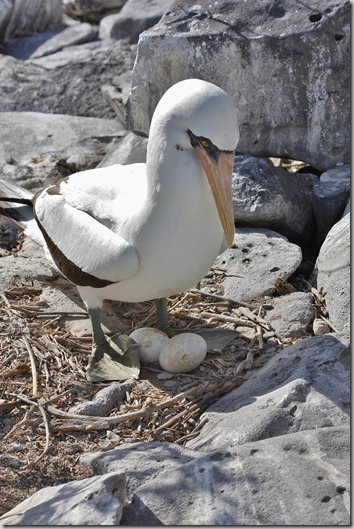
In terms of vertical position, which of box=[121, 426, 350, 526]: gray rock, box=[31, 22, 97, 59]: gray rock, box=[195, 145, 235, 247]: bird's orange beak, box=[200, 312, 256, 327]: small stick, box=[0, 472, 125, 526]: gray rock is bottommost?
box=[200, 312, 256, 327]: small stick

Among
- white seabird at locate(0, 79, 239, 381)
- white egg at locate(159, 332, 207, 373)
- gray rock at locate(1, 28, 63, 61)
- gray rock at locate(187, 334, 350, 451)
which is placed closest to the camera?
gray rock at locate(187, 334, 350, 451)

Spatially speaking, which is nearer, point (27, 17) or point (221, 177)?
point (221, 177)

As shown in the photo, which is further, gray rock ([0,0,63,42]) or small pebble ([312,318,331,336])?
gray rock ([0,0,63,42])

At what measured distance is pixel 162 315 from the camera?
550cm

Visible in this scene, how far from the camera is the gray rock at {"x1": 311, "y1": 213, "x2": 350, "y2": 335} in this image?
5.33m

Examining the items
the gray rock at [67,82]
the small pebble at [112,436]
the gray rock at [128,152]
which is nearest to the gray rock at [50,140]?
the gray rock at [128,152]

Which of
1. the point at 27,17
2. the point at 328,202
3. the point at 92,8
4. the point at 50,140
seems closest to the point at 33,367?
the point at 328,202

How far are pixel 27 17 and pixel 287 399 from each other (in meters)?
8.17

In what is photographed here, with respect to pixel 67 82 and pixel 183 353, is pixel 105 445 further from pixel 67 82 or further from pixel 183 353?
pixel 67 82

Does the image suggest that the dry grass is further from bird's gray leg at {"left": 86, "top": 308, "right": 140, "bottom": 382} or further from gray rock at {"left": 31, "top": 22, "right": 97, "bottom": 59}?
gray rock at {"left": 31, "top": 22, "right": 97, "bottom": 59}

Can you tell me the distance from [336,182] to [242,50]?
3.50 ft

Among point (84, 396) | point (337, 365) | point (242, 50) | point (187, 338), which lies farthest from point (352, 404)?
point (242, 50)

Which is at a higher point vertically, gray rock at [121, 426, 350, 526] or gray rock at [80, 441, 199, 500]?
gray rock at [121, 426, 350, 526]

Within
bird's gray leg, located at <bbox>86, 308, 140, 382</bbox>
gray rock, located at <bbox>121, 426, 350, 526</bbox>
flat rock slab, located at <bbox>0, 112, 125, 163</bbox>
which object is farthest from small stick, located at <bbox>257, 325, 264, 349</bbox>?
flat rock slab, located at <bbox>0, 112, 125, 163</bbox>
